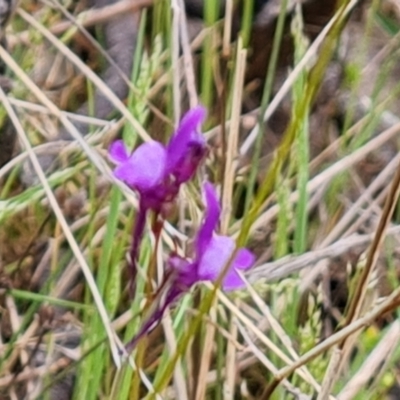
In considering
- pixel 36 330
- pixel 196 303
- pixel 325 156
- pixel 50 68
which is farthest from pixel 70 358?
pixel 50 68

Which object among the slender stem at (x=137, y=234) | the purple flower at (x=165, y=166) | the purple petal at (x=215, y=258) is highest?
the purple flower at (x=165, y=166)

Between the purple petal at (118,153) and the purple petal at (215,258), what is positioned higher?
the purple petal at (118,153)

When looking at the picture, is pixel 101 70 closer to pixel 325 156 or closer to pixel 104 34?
pixel 104 34

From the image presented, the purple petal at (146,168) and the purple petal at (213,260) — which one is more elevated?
the purple petal at (146,168)
